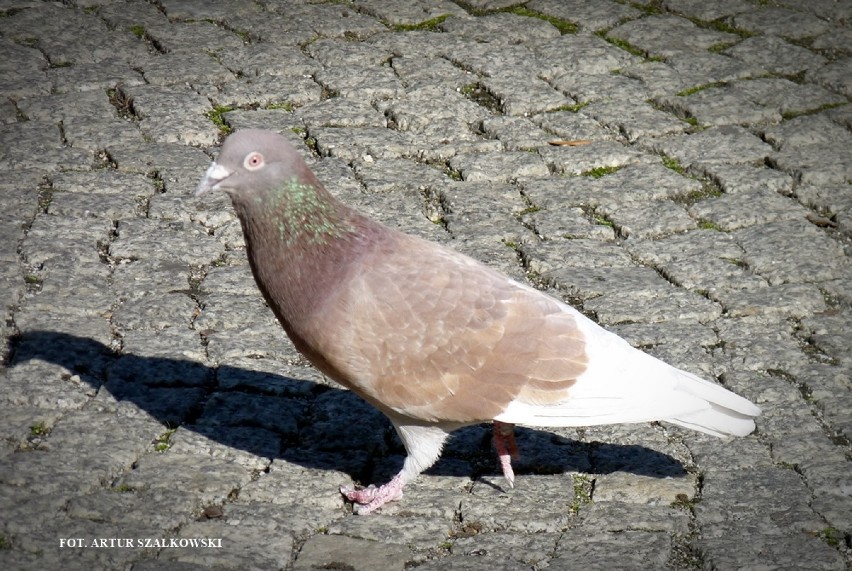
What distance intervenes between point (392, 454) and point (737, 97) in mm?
3796

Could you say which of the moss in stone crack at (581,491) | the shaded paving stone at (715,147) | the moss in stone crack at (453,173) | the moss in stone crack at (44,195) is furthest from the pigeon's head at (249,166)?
the shaded paving stone at (715,147)

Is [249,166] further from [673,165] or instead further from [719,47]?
[719,47]

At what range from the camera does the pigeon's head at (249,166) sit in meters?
3.61

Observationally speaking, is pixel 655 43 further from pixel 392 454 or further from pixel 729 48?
pixel 392 454

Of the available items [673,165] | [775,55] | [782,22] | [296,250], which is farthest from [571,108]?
[296,250]

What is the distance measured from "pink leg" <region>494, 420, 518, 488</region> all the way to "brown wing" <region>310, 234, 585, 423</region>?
0.89 feet

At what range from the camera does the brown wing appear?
3652 millimetres

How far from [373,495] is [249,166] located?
4.03 feet

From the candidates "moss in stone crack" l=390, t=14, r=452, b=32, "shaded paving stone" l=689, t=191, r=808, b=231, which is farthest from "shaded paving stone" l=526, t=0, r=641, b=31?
"shaded paving stone" l=689, t=191, r=808, b=231

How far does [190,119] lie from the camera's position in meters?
6.25

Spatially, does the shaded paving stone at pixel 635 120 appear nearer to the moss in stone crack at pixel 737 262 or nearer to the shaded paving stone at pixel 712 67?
the shaded paving stone at pixel 712 67

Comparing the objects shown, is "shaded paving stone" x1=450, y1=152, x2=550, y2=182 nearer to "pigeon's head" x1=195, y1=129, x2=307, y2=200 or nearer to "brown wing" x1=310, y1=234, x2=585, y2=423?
"brown wing" x1=310, y1=234, x2=585, y2=423

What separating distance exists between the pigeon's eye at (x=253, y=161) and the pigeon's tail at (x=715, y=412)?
5.40ft

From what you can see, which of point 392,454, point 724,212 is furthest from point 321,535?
point 724,212
